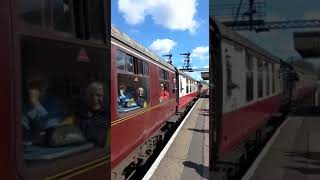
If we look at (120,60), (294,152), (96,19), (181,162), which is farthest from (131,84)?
(294,152)

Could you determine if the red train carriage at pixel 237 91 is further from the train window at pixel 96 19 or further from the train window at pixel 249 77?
the train window at pixel 96 19

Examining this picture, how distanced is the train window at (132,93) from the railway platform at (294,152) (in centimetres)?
337

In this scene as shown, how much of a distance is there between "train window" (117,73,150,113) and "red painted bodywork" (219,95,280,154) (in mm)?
3288

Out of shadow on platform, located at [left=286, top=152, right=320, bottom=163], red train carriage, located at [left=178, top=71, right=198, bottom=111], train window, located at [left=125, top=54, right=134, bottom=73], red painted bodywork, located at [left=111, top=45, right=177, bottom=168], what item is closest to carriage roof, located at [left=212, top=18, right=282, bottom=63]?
shadow on platform, located at [left=286, top=152, right=320, bottom=163]

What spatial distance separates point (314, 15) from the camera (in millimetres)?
1890

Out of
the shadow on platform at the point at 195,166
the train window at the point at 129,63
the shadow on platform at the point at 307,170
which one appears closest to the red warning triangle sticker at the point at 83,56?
the shadow on platform at the point at 307,170

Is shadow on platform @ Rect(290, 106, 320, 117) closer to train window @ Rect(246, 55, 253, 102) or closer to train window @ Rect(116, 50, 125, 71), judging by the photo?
train window @ Rect(246, 55, 253, 102)

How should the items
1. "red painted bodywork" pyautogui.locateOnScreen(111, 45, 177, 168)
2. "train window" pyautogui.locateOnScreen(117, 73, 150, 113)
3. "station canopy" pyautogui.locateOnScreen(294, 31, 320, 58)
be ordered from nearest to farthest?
"station canopy" pyautogui.locateOnScreen(294, 31, 320, 58)
"red painted bodywork" pyautogui.locateOnScreen(111, 45, 177, 168)
"train window" pyautogui.locateOnScreen(117, 73, 150, 113)

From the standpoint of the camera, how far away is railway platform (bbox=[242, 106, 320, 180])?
198 cm

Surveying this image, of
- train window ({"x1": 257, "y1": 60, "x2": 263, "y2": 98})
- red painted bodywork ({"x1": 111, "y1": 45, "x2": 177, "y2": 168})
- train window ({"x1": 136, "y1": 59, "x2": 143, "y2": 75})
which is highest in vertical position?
train window ({"x1": 136, "y1": 59, "x2": 143, "y2": 75})

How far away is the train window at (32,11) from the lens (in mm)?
1827

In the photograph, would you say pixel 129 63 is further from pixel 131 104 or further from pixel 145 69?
pixel 145 69

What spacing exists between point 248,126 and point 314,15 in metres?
0.51

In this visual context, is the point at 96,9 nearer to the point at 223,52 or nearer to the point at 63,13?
the point at 63,13
